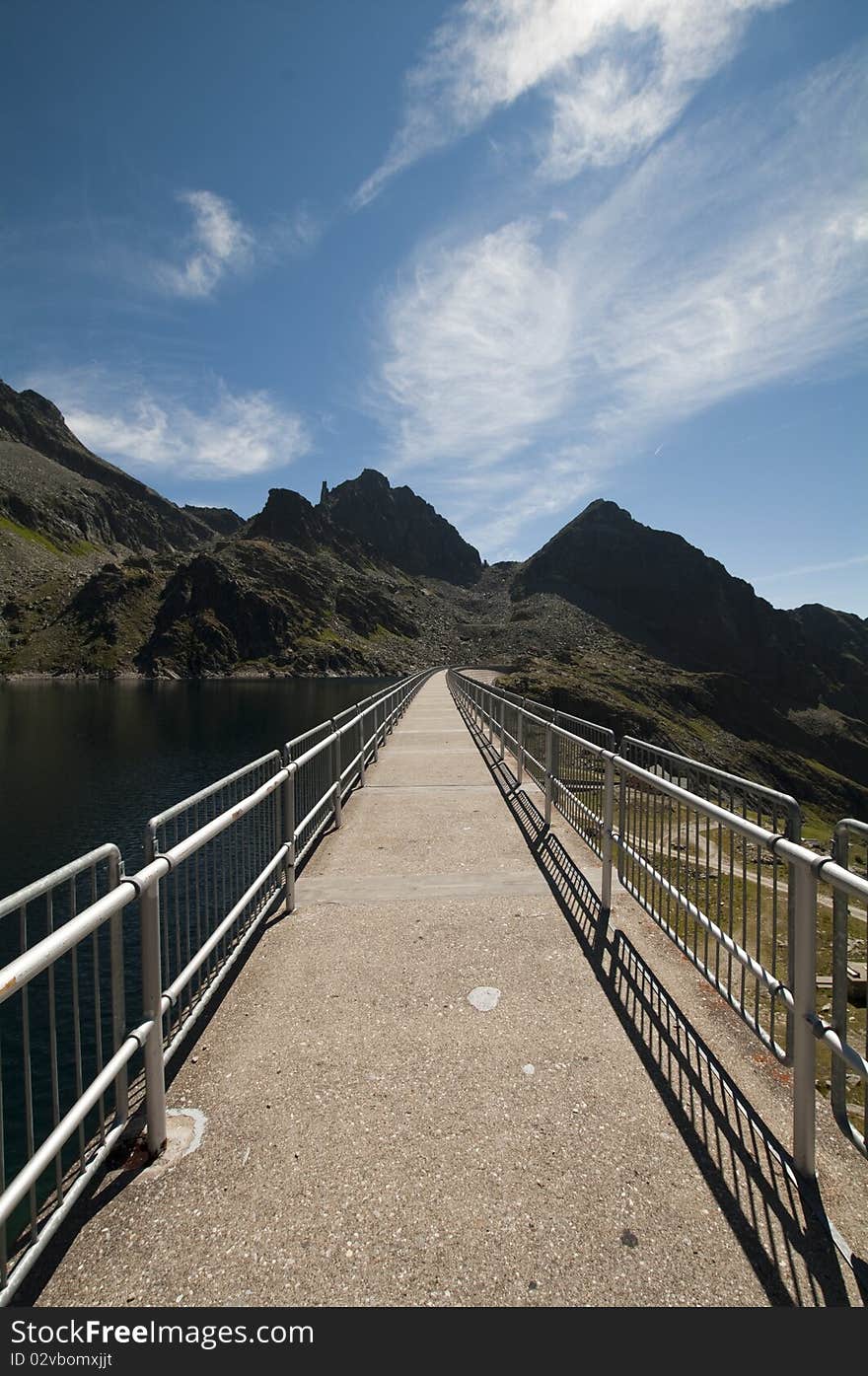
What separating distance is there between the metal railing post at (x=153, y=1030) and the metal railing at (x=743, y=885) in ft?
9.47

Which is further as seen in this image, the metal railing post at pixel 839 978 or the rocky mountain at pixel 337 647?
the rocky mountain at pixel 337 647

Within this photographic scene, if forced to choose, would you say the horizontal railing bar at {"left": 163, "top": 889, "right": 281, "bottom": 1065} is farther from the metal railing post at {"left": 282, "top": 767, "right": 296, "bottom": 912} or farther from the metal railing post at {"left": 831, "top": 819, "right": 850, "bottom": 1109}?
the metal railing post at {"left": 831, "top": 819, "right": 850, "bottom": 1109}

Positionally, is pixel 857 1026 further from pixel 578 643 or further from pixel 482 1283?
pixel 578 643

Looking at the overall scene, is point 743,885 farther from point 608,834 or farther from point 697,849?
point 608,834

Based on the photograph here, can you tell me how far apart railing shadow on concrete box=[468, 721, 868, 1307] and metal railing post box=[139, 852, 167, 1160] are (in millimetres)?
2609

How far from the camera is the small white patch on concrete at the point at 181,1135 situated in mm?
3225

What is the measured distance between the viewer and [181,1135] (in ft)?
11.2

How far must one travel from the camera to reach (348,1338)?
231 centimetres

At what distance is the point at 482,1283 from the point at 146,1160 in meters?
1.71

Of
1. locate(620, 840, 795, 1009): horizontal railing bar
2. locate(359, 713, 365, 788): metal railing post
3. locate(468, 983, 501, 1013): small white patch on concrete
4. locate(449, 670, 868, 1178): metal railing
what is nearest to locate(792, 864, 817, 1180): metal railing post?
locate(449, 670, 868, 1178): metal railing

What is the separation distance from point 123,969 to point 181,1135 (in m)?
0.88

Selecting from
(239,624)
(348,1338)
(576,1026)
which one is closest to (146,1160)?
(348,1338)

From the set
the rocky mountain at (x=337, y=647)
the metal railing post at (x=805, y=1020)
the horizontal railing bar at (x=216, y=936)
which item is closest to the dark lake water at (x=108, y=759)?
the horizontal railing bar at (x=216, y=936)

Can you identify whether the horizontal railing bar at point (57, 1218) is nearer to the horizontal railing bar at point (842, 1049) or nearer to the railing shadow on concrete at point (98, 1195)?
the railing shadow on concrete at point (98, 1195)
